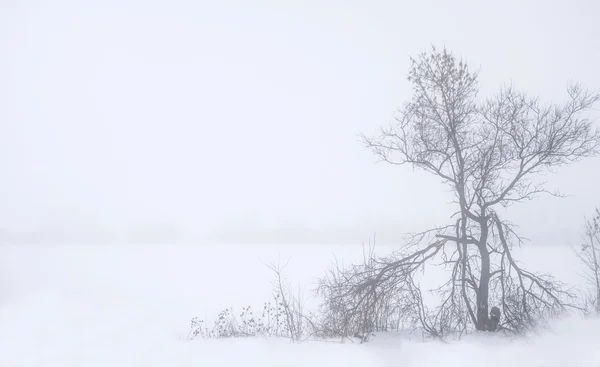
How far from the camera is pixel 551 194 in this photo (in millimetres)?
9727

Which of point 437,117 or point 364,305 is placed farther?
point 437,117

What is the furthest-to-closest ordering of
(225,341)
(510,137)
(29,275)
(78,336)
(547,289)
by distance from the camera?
(29,275)
(510,137)
(547,289)
(225,341)
(78,336)

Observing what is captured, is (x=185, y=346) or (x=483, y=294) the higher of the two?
(x=483, y=294)

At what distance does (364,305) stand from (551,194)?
516 centimetres

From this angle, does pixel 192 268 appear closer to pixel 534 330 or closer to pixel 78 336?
pixel 78 336

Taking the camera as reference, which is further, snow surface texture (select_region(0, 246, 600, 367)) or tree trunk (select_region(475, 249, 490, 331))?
tree trunk (select_region(475, 249, 490, 331))

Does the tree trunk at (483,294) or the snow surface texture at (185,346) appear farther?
the tree trunk at (483,294)

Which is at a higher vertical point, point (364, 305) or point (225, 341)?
point (364, 305)

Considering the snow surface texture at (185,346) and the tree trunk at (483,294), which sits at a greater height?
the tree trunk at (483,294)

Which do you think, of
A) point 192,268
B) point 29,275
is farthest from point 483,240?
point 192,268

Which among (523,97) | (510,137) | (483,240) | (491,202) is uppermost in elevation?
(523,97)

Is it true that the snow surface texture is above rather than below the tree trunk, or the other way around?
below

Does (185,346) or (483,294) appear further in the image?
(483,294)

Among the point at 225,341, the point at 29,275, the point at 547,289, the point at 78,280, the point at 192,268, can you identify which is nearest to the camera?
the point at 225,341
